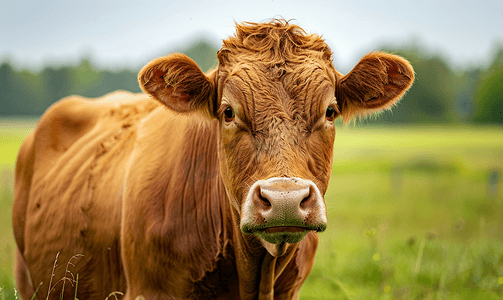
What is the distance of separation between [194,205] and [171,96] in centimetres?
82

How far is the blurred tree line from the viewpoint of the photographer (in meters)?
17.9

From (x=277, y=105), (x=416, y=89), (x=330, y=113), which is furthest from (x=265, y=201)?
(x=416, y=89)

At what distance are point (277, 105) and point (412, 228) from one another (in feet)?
25.3

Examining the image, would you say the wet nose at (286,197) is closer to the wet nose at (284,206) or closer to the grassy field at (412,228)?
the wet nose at (284,206)

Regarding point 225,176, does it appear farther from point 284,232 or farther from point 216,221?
point 284,232

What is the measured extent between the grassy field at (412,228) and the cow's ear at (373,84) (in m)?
0.34

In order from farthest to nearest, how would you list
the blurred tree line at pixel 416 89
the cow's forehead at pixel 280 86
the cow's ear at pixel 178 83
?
the blurred tree line at pixel 416 89 < the cow's ear at pixel 178 83 < the cow's forehead at pixel 280 86

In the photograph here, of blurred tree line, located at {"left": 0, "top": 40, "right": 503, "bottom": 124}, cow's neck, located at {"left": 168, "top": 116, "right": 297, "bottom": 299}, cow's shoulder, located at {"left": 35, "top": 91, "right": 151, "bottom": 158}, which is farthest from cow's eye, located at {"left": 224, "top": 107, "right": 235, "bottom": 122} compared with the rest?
blurred tree line, located at {"left": 0, "top": 40, "right": 503, "bottom": 124}

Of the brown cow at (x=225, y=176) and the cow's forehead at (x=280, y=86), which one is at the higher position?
the cow's forehead at (x=280, y=86)

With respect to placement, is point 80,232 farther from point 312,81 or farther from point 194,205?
point 312,81

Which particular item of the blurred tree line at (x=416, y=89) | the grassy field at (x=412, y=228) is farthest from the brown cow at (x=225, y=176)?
the blurred tree line at (x=416, y=89)

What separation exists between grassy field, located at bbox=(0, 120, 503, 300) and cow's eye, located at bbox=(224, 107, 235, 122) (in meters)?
0.91

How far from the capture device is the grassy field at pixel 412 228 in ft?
18.1

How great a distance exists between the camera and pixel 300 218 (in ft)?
6.82
